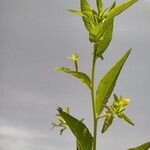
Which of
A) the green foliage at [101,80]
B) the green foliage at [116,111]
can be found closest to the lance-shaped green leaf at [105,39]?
the green foliage at [101,80]

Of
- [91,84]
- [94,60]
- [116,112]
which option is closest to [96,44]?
[94,60]

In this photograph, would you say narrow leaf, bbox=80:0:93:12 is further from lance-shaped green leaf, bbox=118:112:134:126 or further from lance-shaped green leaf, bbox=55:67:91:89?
lance-shaped green leaf, bbox=118:112:134:126

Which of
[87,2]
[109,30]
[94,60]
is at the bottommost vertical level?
[94,60]

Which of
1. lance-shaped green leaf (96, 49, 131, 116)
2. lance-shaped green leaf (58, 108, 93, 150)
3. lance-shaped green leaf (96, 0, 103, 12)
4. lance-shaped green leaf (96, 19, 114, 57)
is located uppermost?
lance-shaped green leaf (96, 0, 103, 12)

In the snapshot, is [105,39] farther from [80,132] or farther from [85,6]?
[80,132]

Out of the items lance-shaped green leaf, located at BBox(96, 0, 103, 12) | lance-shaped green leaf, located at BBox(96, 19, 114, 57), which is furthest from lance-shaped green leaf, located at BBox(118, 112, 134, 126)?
lance-shaped green leaf, located at BBox(96, 0, 103, 12)

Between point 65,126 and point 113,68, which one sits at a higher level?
point 113,68

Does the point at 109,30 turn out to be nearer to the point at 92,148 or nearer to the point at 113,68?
the point at 113,68
